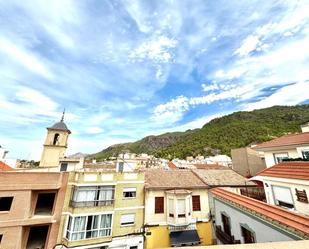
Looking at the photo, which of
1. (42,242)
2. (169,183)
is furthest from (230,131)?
(42,242)

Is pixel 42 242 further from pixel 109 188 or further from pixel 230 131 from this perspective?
pixel 230 131

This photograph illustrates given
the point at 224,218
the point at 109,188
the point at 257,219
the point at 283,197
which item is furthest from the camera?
the point at 109,188

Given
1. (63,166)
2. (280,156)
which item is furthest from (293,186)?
(63,166)

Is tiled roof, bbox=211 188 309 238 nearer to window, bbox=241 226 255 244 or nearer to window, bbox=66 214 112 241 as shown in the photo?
window, bbox=241 226 255 244

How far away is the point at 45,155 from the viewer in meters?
24.7

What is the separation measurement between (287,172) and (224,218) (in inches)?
230

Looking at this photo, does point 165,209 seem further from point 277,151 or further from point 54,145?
point 54,145

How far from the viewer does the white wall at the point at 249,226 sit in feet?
23.6

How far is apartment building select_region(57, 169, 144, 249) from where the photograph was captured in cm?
1599

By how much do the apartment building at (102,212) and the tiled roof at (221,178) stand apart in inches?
349

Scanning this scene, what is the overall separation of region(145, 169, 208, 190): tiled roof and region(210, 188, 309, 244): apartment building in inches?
242

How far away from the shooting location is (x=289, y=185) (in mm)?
10445

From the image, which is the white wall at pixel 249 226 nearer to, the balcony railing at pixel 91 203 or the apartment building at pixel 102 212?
the apartment building at pixel 102 212

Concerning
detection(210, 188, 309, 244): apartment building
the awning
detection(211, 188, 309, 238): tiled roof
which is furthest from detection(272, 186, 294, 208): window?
the awning
